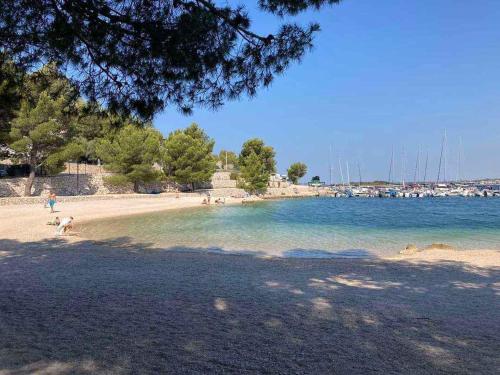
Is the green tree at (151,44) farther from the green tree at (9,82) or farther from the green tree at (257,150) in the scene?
the green tree at (257,150)

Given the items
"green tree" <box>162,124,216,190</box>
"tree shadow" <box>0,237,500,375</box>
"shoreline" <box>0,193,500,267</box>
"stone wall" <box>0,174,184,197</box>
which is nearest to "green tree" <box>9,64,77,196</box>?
"stone wall" <box>0,174,184,197</box>

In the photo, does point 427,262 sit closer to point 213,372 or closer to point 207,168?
point 213,372

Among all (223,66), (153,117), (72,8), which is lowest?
(153,117)

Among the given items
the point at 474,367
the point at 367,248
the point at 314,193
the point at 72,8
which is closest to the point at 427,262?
the point at 367,248

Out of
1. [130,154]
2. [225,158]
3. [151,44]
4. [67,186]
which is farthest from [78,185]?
[225,158]

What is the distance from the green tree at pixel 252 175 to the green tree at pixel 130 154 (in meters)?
22.7

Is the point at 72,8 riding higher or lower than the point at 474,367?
higher

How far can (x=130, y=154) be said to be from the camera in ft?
153

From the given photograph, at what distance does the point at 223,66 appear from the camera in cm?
563

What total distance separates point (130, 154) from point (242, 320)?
4421 cm

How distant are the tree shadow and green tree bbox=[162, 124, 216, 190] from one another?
46.2 metres

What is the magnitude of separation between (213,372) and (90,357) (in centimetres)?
108

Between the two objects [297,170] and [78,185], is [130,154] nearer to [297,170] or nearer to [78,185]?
[78,185]

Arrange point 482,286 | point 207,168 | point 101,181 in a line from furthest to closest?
point 207,168
point 101,181
point 482,286
